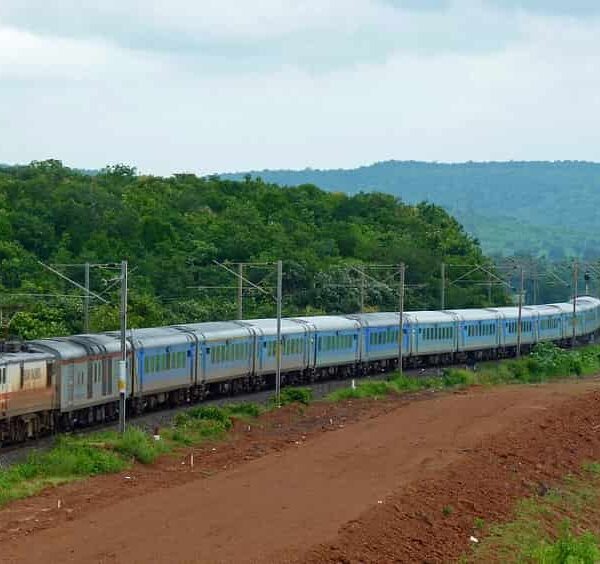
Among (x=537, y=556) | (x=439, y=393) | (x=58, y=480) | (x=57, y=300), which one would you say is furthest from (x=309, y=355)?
(x=537, y=556)

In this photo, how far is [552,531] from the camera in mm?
30000

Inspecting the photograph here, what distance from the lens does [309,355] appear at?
64125 millimetres

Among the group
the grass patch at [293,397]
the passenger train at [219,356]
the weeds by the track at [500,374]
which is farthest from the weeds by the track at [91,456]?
the weeds by the track at [500,374]

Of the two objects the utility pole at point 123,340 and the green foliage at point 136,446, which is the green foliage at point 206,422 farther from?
the green foliage at point 136,446

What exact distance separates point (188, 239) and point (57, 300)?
3201cm

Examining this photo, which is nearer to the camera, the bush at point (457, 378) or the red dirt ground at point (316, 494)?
the red dirt ground at point (316, 494)

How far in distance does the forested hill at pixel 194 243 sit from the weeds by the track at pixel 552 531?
3494cm

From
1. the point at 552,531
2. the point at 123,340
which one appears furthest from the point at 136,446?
the point at 552,531

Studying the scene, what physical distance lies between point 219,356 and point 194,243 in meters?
46.5

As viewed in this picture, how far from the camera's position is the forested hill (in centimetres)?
8138

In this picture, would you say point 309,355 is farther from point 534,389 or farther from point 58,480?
point 58,480

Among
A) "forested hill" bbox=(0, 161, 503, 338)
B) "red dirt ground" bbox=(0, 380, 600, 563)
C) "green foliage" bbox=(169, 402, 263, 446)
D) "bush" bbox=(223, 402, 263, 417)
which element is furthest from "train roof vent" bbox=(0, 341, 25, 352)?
"forested hill" bbox=(0, 161, 503, 338)

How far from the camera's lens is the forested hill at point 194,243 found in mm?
81375

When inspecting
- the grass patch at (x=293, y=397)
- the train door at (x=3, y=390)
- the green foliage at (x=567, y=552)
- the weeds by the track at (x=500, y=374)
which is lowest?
the weeds by the track at (x=500, y=374)
